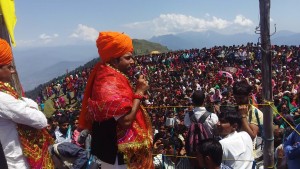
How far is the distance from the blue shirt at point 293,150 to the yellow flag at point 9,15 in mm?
2840

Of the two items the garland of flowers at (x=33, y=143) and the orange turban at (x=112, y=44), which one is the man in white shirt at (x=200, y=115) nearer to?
the orange turban at (x=112, y=44)

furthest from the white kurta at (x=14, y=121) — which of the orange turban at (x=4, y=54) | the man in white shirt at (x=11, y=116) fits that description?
the orange turban at (x=4, y=54)

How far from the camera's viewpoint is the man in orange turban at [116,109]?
2.75 meters

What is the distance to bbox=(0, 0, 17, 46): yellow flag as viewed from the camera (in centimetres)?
340

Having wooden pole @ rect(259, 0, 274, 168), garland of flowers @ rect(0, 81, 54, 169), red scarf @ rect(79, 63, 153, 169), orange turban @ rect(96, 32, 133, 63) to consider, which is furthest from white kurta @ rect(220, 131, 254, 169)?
garland of flowers @ rect(0, 81, 54, 169)

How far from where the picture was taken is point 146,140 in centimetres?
296

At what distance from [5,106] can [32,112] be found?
0.67 feet

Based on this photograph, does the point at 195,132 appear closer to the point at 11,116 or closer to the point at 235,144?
the point at 235,144

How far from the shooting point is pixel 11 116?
266 cm

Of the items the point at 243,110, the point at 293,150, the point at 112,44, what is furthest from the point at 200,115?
the point at 112,44

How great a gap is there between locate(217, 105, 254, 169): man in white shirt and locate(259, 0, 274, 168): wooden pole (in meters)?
0.31

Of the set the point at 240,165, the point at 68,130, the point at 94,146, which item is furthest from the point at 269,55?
the point at 68,130

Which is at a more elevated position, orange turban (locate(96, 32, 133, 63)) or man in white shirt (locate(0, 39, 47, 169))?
orange turban (locate(96, 32, 133, 63))

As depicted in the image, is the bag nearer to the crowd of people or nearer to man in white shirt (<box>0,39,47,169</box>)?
the crowd of people
